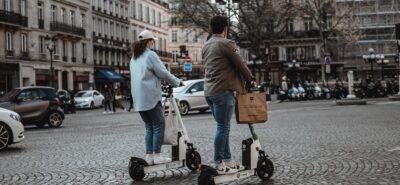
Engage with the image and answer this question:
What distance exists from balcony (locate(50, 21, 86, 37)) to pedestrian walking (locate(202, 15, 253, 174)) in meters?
47.2

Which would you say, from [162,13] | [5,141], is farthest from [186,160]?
[162,13]

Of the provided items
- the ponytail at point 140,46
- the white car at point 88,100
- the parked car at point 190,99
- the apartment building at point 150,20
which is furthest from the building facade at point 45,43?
the ponytail at point 140,46

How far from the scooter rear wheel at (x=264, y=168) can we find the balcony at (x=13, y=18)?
39676 millimetres

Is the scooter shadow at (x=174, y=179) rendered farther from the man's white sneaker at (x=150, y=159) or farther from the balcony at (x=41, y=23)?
the balcony at (x=41, y=23)

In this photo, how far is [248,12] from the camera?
52.8 meters

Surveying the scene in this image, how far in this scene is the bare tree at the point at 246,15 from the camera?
4822cm

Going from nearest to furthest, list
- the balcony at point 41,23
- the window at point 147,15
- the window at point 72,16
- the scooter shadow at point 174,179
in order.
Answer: the scooter shadow at point 174,179
the balcony at point 41,23
the window at point 72,16
the window at point 147,15

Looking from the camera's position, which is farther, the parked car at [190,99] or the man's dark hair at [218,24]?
the parked car at [190,99]

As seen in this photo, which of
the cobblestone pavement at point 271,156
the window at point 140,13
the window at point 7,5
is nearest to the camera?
the cobblestone pavement at point 271,156

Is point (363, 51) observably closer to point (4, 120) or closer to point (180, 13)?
point (180, 13)

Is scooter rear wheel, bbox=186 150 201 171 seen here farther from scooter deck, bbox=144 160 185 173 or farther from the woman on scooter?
the woman on scooter

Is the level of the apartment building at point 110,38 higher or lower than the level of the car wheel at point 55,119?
higher

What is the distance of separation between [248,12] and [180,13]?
25.0ft

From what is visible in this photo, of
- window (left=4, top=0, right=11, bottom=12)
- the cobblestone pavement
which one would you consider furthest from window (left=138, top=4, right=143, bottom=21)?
the cobblestone pavement
